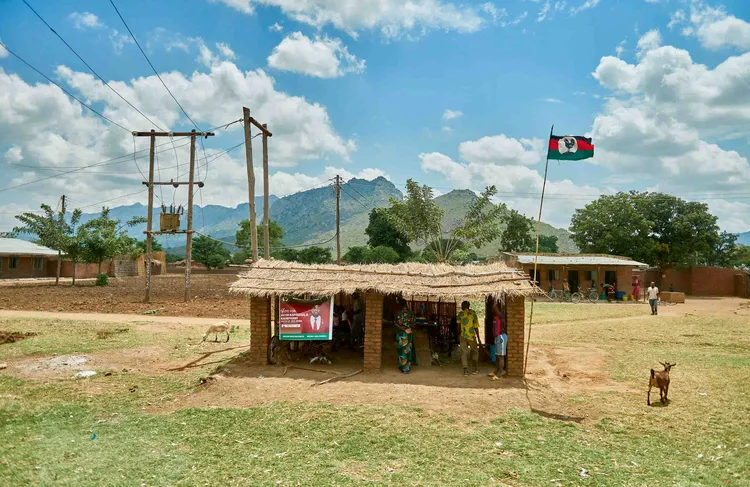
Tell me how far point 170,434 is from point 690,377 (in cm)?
1090

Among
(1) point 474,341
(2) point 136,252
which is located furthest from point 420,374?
(2) point 136,252

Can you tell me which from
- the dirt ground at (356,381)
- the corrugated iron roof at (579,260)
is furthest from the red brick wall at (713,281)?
the dirt ground at (356,381)

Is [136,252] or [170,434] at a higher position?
[136,252]

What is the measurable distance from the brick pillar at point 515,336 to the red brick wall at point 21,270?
4656 centimetres

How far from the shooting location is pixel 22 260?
4491cm

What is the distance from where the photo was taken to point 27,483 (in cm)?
603

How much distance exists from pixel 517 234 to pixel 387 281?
4824 cm

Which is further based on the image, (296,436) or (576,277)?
(576,277)

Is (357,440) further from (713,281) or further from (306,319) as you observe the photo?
(713,281)

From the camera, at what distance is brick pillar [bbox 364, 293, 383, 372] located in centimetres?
1166

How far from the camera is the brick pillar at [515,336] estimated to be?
37.2 ft

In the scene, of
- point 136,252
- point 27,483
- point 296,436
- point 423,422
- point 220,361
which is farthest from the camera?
point 136,252

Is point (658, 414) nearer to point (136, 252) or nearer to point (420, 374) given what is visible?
point (420, 374)

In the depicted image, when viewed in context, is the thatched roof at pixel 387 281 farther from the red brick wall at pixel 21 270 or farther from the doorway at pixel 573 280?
the red brick wall at pixel 21 270
